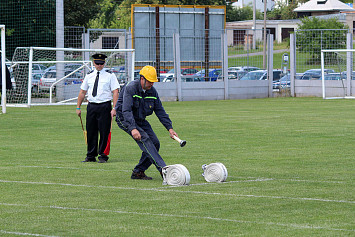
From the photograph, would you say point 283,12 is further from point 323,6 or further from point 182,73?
point 182,73

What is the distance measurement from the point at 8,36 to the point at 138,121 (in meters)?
27.7

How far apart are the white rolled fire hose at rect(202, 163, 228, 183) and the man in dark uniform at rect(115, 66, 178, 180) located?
2.14ft

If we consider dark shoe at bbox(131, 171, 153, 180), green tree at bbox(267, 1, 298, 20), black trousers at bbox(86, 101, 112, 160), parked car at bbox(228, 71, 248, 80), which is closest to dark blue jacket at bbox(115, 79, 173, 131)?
dark shoe at bbox(131, 171, 153, 180)

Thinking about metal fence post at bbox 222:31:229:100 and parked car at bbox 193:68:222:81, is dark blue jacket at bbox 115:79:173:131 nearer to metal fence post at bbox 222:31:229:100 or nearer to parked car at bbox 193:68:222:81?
metal fence post at bbox 222:31:229:100

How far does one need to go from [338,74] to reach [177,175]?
1125 inches

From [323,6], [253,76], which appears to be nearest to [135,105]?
[253,76]

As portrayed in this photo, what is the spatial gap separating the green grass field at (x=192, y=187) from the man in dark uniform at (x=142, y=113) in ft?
1.18

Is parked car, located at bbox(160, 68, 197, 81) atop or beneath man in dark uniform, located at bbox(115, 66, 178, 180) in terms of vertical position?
atop

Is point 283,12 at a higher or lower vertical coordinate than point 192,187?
higher

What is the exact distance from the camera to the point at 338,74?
37719 millimetres

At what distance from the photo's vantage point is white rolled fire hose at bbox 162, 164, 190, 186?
1045 cm

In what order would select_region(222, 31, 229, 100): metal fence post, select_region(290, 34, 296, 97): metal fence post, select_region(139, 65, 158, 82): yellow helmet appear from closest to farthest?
1. select_region(139, 65, 158, 82): yellow helmet
2. select_region(222, 31, 229, 100): metal fence post
3. select_region(290, 34, 296, 97): metal fence post

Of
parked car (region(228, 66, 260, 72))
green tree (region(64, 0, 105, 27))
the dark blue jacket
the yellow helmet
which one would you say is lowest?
the dark blue jacket

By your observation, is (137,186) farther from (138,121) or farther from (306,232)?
(306,232)
